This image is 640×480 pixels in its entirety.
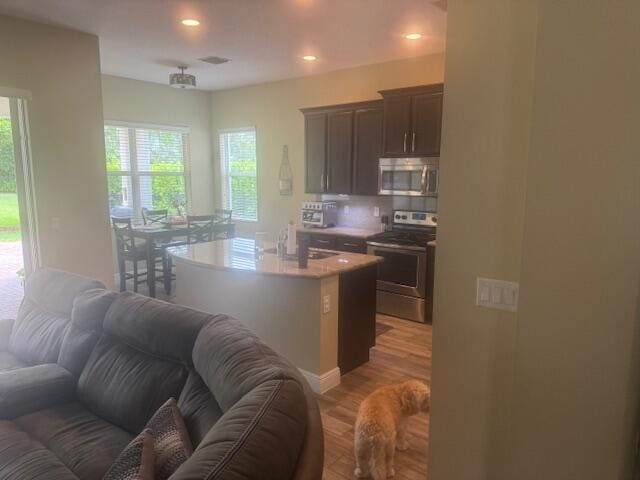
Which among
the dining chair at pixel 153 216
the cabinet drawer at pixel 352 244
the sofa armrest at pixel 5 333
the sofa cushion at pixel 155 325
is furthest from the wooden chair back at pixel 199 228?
the sofa cushion at pixel 155 325

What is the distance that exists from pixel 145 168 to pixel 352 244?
11.6ft

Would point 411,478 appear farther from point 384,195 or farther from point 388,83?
point 388,83

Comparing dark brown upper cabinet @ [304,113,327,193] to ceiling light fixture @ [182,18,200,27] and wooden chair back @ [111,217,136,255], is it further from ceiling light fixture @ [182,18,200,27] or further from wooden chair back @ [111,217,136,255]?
wooden chair back @ [111,217,136,255]

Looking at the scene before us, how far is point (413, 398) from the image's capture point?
2.47 metres

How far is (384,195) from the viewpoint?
5.16 m

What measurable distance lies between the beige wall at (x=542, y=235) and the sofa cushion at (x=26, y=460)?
1.57 meters

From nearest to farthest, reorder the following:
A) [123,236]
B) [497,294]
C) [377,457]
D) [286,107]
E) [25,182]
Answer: [497,294]
[377,457]
[25,182]
[123,236]
[286,107]

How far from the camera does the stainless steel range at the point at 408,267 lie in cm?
459

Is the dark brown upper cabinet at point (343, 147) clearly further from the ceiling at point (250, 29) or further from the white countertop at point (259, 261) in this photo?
the white countertop at point (259, 261)

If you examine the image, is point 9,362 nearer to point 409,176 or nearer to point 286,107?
Answer: point 409,176

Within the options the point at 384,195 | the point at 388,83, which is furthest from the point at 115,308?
the point at 388,83

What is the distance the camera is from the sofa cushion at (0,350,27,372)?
262cm

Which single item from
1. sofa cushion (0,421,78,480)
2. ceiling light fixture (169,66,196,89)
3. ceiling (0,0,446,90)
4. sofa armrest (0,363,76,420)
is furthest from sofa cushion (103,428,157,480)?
ceiling light fixture (169,66,196,89)

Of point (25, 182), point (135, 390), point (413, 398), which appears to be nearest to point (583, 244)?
point (413, 398)
